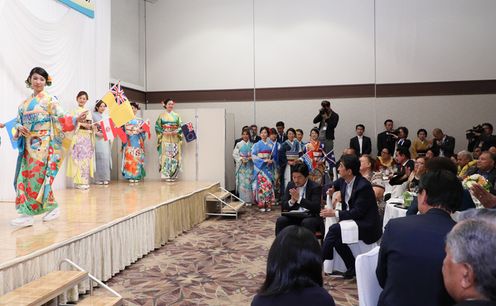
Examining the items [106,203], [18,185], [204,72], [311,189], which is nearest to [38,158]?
[18,185]

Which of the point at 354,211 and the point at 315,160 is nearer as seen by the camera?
the point at 354,211

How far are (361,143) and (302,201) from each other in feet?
17.1

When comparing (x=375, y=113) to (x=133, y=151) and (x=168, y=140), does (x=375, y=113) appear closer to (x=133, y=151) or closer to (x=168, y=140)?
(x=168, y=140)

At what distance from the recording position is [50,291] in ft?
8.74

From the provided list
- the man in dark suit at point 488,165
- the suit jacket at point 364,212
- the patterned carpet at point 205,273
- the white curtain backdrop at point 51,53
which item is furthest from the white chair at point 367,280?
the white curtain backdrop at point 51,53

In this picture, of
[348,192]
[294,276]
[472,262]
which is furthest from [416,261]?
[348,192]

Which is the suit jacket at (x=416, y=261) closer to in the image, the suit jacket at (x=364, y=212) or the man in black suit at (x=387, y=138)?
the suit jacket at (x=364, y=212)

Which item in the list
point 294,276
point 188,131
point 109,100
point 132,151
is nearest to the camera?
point 294,276

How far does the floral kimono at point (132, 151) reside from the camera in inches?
297

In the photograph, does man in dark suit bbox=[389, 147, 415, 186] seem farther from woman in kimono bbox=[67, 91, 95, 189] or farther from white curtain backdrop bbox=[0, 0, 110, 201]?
white curtain backdrop bbox=[0, 0, 110, 201]

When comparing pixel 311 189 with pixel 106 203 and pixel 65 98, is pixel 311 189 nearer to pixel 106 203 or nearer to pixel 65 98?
pixel 106 203

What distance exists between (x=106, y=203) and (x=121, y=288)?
1752 mm

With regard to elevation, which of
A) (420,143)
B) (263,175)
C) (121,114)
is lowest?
(263,175)

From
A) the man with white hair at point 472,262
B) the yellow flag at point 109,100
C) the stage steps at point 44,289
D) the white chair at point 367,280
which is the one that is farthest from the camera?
the yellow flag at point 109,100
